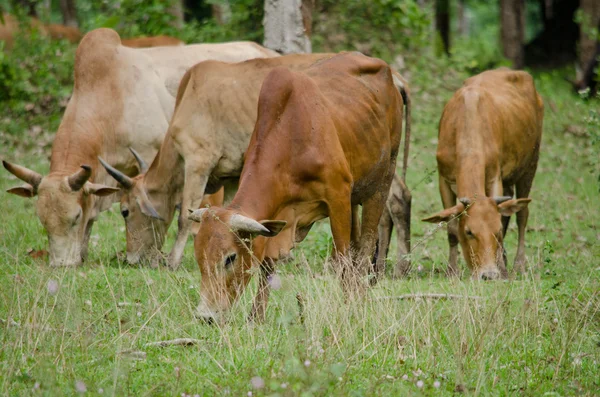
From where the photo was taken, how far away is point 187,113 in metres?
8.77

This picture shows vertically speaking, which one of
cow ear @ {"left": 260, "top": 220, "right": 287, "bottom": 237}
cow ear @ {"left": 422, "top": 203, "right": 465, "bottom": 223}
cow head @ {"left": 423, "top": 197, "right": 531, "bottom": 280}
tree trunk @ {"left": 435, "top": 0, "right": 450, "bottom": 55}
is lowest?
tree trunk @ {"left": 435, "top": 0, "right": 450, "bottom": 55}

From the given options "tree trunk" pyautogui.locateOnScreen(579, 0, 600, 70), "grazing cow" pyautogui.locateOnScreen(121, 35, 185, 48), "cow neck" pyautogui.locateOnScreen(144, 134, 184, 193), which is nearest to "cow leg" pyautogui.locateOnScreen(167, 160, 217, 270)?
"cow neck" pyautogui.locateOnScreen(144, 134, 184, 193)

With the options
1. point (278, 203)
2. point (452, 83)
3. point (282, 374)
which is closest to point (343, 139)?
point (278, 203)

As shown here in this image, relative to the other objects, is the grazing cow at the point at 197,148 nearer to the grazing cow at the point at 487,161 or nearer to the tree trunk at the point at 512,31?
the grazing cow at the point at 487,161

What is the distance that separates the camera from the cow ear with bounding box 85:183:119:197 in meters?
8.86

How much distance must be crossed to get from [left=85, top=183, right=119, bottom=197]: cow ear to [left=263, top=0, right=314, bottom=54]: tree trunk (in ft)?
10.1

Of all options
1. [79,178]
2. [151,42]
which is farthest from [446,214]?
[151,42]

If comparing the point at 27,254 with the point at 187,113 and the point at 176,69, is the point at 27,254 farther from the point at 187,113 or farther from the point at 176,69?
the point at 176,69

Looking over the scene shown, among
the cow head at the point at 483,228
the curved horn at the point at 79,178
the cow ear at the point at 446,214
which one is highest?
the curved horn at the point at 79,178

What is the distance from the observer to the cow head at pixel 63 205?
28.6 ft

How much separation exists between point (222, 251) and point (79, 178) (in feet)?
10.7

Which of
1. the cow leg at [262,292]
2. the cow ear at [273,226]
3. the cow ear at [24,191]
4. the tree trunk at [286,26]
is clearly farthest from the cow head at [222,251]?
the tree trunk at [286,26]

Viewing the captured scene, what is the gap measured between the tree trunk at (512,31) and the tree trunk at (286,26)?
11244 millimetres

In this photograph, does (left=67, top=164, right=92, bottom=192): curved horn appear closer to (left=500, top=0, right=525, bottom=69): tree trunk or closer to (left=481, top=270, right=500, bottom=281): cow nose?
(left=481, top=270, right=500, bottom=281): cow nose
